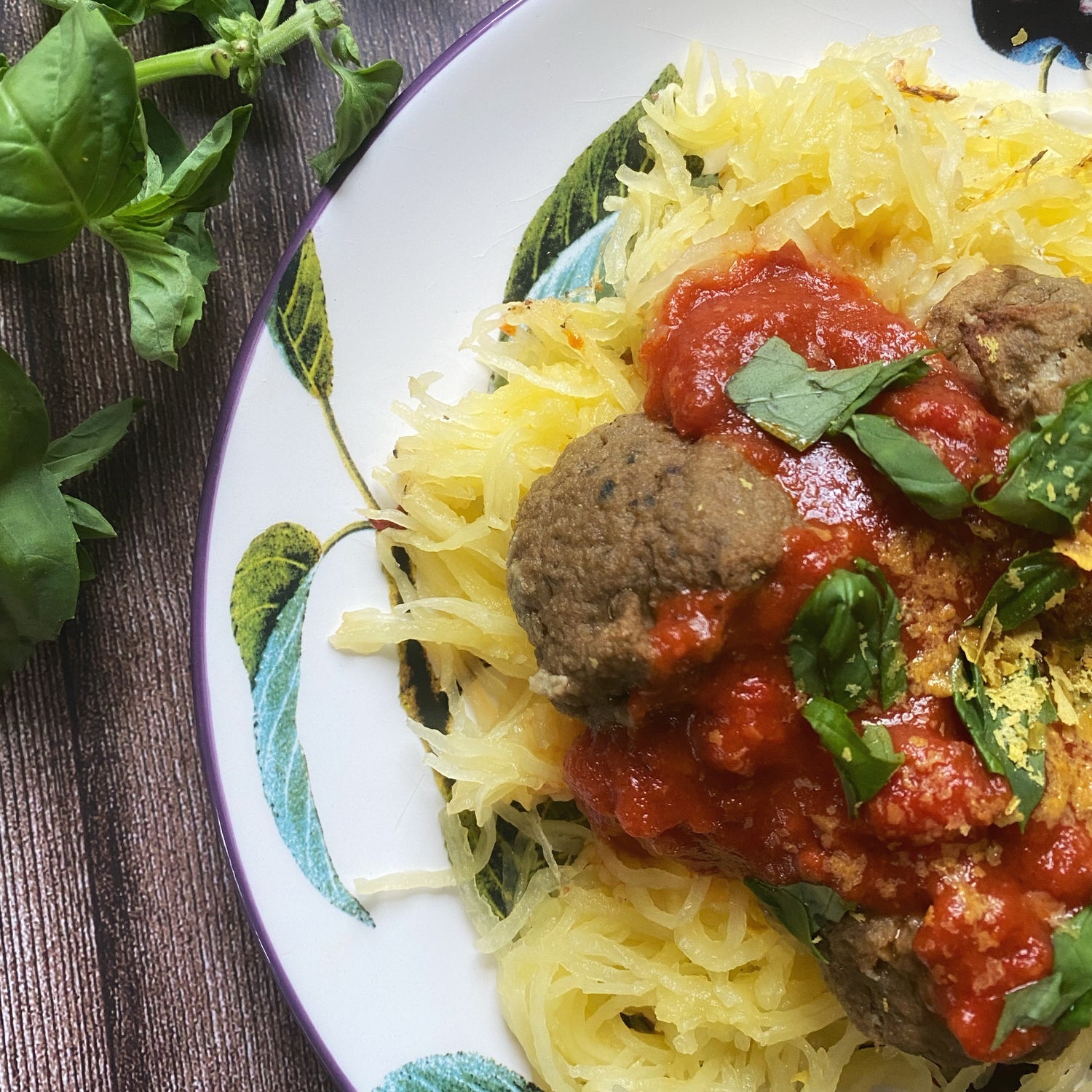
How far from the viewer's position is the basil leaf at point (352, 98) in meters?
3.27

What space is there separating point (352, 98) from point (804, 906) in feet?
9.48

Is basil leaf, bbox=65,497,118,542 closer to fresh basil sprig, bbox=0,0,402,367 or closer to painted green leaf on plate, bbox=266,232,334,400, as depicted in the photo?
fresh basil sprig, bbox=0,0,402,367

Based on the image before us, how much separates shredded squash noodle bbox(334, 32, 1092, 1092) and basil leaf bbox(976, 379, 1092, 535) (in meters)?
0.77

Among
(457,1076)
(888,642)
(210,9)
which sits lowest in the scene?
(457,1076)

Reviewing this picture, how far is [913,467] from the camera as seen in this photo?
8.35 ft

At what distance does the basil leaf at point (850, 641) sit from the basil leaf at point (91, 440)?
2403 mm

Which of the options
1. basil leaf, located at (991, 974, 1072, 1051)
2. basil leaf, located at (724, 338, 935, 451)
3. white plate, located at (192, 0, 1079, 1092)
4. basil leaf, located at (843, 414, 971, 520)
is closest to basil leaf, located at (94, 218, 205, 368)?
white plate, located at (192, 0, 1079, 1092)

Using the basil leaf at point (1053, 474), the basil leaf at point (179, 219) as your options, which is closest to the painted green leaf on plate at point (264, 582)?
the basil leaf at point (179, 219)

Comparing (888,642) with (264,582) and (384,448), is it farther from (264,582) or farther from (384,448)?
(264,582)

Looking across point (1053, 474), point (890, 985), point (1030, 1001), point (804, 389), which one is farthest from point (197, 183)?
point (1030, 1001)

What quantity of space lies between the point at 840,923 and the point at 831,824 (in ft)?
1.10

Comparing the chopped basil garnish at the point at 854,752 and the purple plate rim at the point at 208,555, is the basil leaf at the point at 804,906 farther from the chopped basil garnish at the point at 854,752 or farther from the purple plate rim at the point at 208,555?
the purple plate rim at the point at 208,555

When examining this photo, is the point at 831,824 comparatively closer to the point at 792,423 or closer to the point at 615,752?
the point at 615,752

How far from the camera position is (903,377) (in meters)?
2.71
